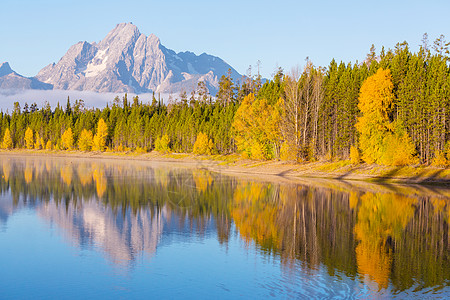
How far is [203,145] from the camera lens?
12050 cm

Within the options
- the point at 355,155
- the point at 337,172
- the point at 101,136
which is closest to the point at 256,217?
the point at 337,172

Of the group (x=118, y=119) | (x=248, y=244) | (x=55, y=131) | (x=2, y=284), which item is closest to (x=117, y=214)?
(x=248, y=244)

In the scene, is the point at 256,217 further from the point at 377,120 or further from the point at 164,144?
the point at 164,144

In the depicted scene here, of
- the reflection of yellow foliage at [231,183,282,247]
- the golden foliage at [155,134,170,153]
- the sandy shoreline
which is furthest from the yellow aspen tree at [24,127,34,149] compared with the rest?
the reflection of yellow foliage at [231,183,282,247]

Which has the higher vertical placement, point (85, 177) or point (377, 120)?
point (377, 120)

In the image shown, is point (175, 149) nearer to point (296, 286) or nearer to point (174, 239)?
point (174, 239)

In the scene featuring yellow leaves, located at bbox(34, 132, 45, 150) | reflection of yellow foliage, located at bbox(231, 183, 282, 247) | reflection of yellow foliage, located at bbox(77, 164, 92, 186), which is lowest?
reflection of yellow foliage, located at bbox(77, 164, 92, 186)

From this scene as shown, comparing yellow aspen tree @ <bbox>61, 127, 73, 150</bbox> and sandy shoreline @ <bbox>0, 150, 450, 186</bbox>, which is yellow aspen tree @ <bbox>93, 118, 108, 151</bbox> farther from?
sandy shoreline @ <bbox>0, 150, 450, 186</bbox>

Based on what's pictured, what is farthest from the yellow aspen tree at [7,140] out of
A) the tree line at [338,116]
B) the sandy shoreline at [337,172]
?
the sandy shoreline at [337,172]

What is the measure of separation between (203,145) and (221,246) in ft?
320

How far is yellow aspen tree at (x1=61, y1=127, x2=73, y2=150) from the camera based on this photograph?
177000 mm

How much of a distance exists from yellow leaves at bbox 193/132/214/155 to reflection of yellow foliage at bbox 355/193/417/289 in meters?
77.3

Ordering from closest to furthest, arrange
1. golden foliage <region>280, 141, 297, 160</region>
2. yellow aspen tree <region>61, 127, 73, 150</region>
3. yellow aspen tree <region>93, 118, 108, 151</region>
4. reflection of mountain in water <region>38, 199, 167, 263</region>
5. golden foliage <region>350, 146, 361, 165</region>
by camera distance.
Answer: reflection of mountain in water <region>38, 199, 167, 263</region>, golden foliage <region>350, 146, 361, 165</region>, golden foliage <region>280, 141, 297, 160</region>, yellow aspen tree <region>93, 118, 108, 151</region>, yellow aspen tree <region>61, 127, 73, 150</region>

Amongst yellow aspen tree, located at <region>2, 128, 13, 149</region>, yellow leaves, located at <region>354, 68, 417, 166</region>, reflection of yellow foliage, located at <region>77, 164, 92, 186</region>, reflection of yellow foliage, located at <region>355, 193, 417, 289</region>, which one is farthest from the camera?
yellow aspen tree, located at <region>2, 128, 13, 149</region>
